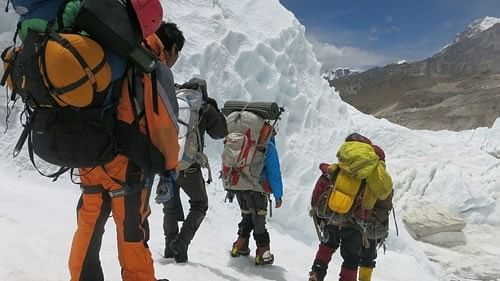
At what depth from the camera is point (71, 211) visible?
17.9ft

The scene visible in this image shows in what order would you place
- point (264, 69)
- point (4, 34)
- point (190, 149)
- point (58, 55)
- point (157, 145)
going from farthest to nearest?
point (264, 69) → point (4, 34) → point (190, 149) → point (157, 145) → point (58, 55)

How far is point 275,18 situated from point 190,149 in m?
7.14

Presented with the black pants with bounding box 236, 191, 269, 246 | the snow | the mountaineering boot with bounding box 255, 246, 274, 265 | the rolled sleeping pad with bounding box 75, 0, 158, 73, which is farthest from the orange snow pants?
the mountaineering boot with bounding box 255, 246, 274, 265

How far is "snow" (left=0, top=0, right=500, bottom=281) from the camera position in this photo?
15.0 feet

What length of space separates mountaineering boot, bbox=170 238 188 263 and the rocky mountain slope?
160ft

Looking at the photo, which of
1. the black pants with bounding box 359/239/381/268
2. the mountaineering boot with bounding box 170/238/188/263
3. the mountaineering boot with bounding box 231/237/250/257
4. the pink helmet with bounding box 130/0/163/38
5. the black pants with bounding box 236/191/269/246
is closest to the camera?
the pink helmet with bounding box 130/0/163/38

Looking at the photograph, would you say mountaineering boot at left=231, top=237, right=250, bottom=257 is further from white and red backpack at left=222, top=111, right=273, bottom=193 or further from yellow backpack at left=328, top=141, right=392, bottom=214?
yellow backpack at left=328, top=141, right=392, bottom=214

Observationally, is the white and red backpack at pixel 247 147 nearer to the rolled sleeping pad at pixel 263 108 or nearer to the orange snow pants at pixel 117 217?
the rolled sleeping pad at pixel 263 108

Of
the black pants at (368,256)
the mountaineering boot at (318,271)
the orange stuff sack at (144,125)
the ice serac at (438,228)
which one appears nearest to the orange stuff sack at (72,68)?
the orange stuff sack at (144,125)

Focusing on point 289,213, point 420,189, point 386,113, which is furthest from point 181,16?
point 386,113

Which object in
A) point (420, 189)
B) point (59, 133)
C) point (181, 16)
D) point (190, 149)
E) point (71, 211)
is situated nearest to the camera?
point (59, 133)

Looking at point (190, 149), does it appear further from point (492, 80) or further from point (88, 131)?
point (492, 80)

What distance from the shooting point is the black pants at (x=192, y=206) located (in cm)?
429

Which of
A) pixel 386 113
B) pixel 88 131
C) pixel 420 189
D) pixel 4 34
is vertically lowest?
pixel 88 131
